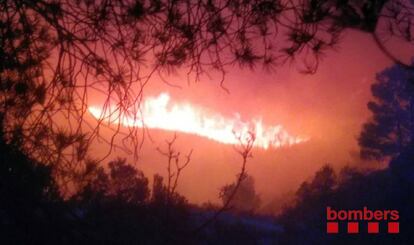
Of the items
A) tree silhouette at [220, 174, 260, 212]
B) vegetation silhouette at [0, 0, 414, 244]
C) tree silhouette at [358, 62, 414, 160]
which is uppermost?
tree silhouette at [358, 62, 414, 160]

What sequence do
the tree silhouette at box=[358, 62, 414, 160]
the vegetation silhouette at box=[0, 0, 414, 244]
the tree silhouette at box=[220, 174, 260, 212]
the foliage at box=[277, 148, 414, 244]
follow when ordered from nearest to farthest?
1. the vegetation silhouette at box=[0, 0, 414, 244]
2. the foliage at box=[277, 148, 414, 244]
3. the tree silhouette at box=[358, 62, 414, 160]
4. the tree silhouette at box=[220, 174, 260, 212]

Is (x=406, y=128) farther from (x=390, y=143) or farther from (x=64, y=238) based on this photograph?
(x=64, y=238)

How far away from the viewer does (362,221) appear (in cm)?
1061

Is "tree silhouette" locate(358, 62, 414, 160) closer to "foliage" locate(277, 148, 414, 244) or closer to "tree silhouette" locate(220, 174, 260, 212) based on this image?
"foliage" locate(277, 148, 414, 244)

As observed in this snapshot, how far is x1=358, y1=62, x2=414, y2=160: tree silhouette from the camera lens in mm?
14430

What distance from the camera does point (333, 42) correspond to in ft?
9.91

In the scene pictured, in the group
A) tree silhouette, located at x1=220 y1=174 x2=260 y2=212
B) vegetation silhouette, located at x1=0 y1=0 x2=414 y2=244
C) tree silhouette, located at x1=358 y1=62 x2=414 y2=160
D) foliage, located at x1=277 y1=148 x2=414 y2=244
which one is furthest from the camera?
tree silhouette, located at x1=220 y1=174 x2=260 y2=212

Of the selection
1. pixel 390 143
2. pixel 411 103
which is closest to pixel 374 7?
pixel 411 103

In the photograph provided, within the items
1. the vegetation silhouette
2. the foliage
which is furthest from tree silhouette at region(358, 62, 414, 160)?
the vegetation silhouette

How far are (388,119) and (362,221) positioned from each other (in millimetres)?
5736

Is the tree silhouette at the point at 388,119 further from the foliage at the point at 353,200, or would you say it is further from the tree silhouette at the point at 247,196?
the tree silhouette at the point at 247,196

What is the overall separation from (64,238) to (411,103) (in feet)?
41.9

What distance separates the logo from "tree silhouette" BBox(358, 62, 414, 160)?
13.9 ft

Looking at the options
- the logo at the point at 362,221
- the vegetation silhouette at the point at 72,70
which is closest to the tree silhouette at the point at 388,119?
the logo at the point at 362,221
